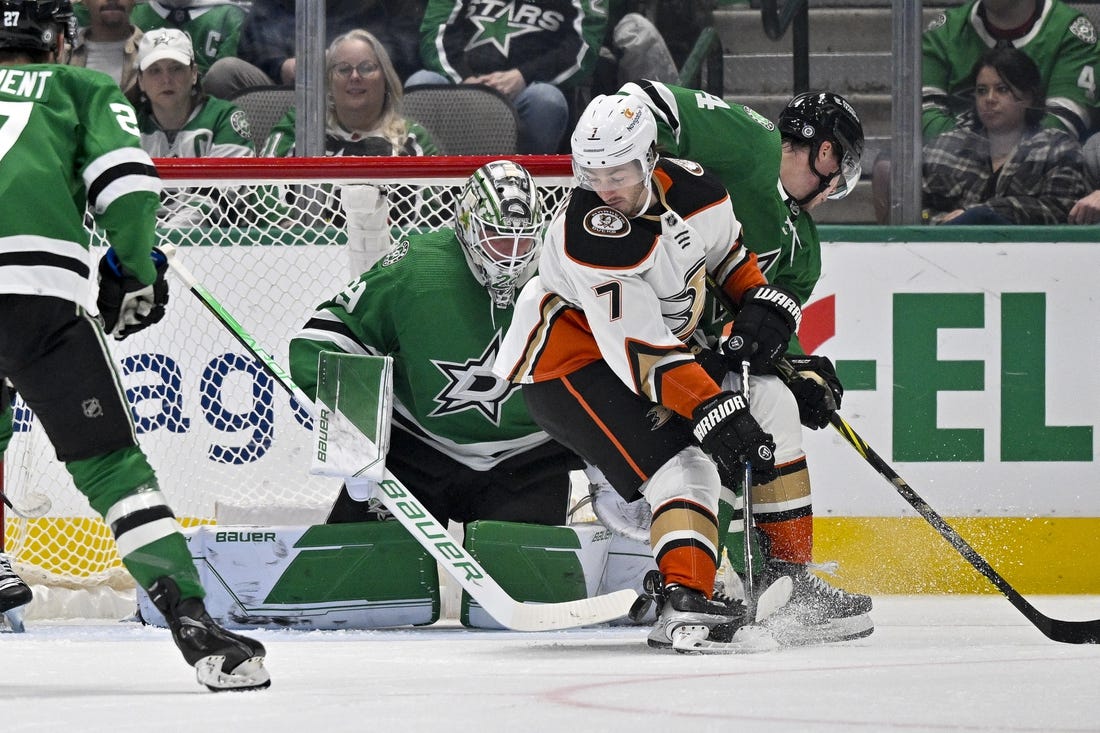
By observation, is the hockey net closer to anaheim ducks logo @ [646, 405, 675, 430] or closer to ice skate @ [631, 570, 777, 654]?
anaheim ducks logo @ [646, 405, 675, 430]

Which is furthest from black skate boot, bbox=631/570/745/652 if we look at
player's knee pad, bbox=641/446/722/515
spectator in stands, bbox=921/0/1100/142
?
spectator in stands, bbox=921/0/1100/142

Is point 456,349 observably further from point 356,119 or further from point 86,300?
point 86,300

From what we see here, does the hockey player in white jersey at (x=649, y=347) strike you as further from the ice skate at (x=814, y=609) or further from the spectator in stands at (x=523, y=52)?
the spectator in stands at (x=523, y=52)

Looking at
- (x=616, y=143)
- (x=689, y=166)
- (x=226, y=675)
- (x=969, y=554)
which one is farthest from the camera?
(x=969, y=554)

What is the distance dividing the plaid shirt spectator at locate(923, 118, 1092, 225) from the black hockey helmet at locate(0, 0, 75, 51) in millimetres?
2278

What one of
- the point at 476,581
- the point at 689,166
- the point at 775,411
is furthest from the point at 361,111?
the point at 775,411

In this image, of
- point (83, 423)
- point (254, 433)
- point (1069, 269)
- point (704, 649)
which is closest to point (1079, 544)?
point (1069, 269)

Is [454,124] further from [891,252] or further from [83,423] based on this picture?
[83,423]

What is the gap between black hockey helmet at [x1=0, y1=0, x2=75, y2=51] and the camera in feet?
8.42

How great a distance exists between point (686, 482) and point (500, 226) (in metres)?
0.86

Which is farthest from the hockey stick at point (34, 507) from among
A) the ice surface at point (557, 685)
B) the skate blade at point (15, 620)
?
the ice surface at point (557, 685)

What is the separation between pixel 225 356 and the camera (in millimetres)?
4098

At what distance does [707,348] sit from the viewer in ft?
10.8

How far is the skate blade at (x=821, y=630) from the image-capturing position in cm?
307
